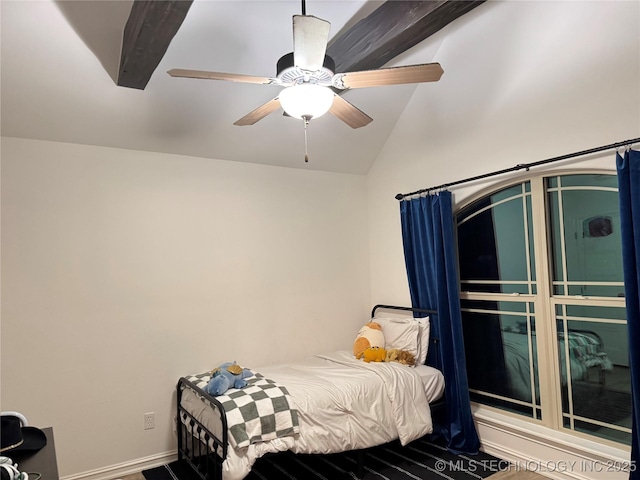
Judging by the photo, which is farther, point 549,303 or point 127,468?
point 127,468

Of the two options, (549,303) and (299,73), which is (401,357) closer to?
(549,303)

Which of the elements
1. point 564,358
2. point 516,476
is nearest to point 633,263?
point 564,358

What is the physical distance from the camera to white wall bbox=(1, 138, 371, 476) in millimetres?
2889

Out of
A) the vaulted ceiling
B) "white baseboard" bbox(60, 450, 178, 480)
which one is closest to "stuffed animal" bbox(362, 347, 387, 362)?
"white baseboard" bbox(60, 450, 178, 480)

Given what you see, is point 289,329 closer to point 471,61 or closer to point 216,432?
point 216,432

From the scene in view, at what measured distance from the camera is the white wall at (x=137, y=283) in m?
2.89

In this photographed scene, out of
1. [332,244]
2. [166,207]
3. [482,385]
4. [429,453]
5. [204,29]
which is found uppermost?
[204,29]

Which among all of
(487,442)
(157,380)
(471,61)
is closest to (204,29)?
(471,61)

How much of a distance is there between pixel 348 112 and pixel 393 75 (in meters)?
0.45

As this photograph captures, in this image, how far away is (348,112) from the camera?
2.43 metres

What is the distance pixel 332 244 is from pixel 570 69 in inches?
92.3

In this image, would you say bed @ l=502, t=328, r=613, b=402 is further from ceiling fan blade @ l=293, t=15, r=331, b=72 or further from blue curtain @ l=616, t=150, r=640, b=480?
ceiling fan blade @ l=293, t=15, r=331, b=72

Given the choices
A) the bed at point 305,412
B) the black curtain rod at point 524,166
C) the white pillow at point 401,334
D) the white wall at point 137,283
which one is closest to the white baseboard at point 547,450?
the bed at point 305,412

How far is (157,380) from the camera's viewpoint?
3.26m
